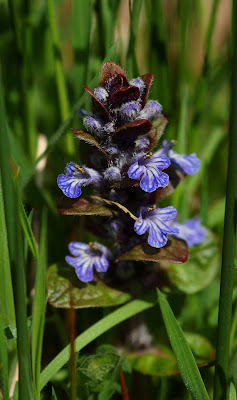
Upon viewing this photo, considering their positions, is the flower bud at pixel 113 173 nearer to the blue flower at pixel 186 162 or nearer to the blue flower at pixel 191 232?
the blue flower at pixel 186 162

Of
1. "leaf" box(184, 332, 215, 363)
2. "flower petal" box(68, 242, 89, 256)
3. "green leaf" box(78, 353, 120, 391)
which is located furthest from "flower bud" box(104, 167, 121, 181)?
"leaf" box(184, 332, 215, 363)

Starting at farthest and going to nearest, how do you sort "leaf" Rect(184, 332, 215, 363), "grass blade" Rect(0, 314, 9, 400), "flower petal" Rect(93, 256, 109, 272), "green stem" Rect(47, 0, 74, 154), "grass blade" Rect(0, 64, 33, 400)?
"green stem" Rect(47, 0, 74, 154)
"leaf" Rect(184, 332, 215, 363)
"flower petal" Rect(93, 256, 109, 272)
"grass blade" Rect(0, 314, 9, 400)
"grass blade" Rect(0, 64, 33, 400)

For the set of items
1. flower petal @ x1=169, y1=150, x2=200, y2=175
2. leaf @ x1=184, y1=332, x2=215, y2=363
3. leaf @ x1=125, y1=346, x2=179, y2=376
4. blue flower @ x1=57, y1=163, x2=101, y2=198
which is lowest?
leaf @ x1=125, y1=346, x2=179, y2=376

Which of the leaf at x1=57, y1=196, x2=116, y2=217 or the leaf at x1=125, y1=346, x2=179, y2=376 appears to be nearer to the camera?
the leaf at x1=57, y1=196, x2=116, y2=217

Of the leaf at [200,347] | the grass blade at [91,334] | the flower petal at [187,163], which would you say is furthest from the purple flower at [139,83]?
the leaf at [200,347]

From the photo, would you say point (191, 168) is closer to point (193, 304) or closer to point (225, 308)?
point (225, 308)

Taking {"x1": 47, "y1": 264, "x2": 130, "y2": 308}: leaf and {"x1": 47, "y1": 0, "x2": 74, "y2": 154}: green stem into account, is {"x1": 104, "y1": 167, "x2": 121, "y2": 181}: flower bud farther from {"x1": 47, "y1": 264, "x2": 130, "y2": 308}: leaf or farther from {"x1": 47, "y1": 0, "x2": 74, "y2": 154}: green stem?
{"x1": 47, "y1": 0, "x2": 74, "y2": 154}: green stem

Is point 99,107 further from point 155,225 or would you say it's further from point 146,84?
point 155,225
